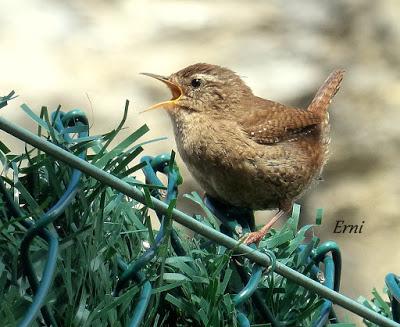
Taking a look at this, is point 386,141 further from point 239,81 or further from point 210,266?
point 210,266

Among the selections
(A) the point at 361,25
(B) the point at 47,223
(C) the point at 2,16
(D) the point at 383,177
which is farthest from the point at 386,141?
(B) the point at 47,223

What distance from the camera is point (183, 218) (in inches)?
60.6

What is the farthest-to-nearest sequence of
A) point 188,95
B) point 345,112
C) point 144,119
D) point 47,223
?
1. point 345,112
2. point 144,119
3. point 188,95
4. point 47,223

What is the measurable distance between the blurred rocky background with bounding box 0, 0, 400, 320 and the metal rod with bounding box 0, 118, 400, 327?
9.37ft

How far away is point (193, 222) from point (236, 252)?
187mm

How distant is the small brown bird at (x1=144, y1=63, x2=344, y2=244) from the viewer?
2.70 m

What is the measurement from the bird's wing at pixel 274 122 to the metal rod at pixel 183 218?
1.16 meters

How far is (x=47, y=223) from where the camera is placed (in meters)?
1.46

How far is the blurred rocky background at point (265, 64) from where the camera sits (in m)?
4.70

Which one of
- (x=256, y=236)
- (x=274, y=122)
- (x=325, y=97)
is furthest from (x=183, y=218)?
(x=325, y=97)

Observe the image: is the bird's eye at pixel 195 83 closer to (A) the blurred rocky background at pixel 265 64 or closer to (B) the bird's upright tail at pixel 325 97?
(B) the bird's upright tail at pixel 325 97

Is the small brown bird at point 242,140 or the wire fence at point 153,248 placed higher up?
the small brown bird at point 242,140

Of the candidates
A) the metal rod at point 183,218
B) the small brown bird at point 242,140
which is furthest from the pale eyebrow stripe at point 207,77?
the metal rod at point 183,218

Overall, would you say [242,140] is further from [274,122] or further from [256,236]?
[256,236]
